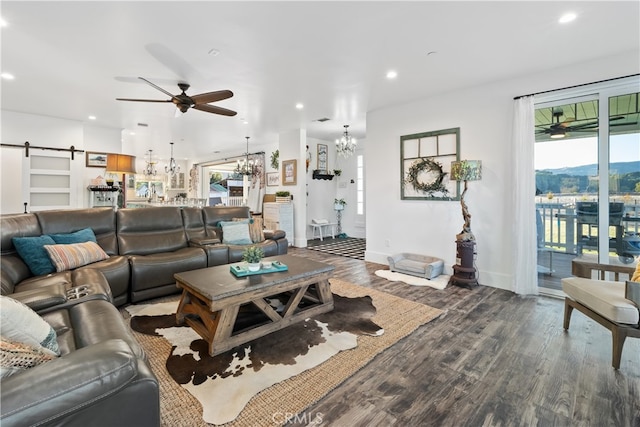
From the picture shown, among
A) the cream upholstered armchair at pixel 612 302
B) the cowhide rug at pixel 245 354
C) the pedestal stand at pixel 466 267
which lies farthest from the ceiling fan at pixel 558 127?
the cowhide rug at pixel 245 354

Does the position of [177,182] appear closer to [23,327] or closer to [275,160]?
[275,160]

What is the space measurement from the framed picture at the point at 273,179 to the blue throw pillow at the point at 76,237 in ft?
16.4

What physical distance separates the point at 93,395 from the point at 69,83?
15.6 ft

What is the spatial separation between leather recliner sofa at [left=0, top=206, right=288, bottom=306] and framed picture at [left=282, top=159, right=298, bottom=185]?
256 cm

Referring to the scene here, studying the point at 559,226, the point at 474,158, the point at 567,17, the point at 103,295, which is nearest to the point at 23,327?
the point at 103,295

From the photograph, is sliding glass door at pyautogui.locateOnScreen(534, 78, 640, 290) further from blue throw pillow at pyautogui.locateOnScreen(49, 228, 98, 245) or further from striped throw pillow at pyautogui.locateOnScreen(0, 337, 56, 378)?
Answer: blue throw pillow at pyautogui.locateOnScreen(49, 228, 98, 245)

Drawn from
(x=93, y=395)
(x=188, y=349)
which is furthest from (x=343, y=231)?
(x=93, y=395)

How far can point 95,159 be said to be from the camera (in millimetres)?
6309

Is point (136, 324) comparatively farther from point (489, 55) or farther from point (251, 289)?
point (489, 55)

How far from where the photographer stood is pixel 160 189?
13.0 metres

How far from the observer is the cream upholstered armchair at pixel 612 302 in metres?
1.96

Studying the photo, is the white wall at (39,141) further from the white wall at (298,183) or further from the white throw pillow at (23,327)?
the white throw pillow at (23,327)

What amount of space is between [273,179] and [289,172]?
1.29 meters

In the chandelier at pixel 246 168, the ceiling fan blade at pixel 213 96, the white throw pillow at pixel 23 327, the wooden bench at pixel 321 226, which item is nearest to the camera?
the white throw pillow at pixel 23 327
